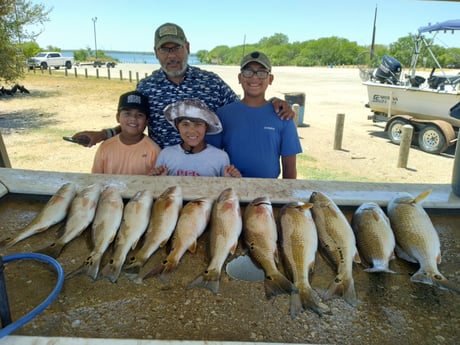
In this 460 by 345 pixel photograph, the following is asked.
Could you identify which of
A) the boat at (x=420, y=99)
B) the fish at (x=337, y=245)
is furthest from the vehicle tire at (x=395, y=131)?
the fish at (x=337, y=245)

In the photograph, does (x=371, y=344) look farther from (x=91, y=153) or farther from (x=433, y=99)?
(x=433, y=99)

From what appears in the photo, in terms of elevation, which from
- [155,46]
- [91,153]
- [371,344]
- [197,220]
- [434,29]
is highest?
[434,29]

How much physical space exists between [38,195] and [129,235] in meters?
1.01

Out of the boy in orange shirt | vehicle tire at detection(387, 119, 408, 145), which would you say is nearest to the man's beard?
the boy in orange shirt

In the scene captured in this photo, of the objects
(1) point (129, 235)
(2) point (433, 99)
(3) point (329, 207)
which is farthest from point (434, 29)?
(1) point (129, 235)

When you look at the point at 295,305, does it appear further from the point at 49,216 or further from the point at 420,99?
the point at 420,99

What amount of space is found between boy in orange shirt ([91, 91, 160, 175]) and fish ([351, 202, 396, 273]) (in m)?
2.00

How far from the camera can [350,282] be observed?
1782mm

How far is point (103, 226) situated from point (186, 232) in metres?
0.51

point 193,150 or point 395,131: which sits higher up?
point 193,150

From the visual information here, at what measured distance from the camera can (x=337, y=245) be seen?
2.03 meters

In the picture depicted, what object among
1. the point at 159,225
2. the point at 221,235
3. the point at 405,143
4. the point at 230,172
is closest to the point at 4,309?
the point at 159,225

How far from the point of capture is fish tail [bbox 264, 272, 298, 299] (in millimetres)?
1738

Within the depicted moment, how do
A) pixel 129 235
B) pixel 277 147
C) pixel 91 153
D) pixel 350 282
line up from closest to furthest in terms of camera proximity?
pixel 350 282
pixel 129 235
pixel 277 147
pixel 91 153
